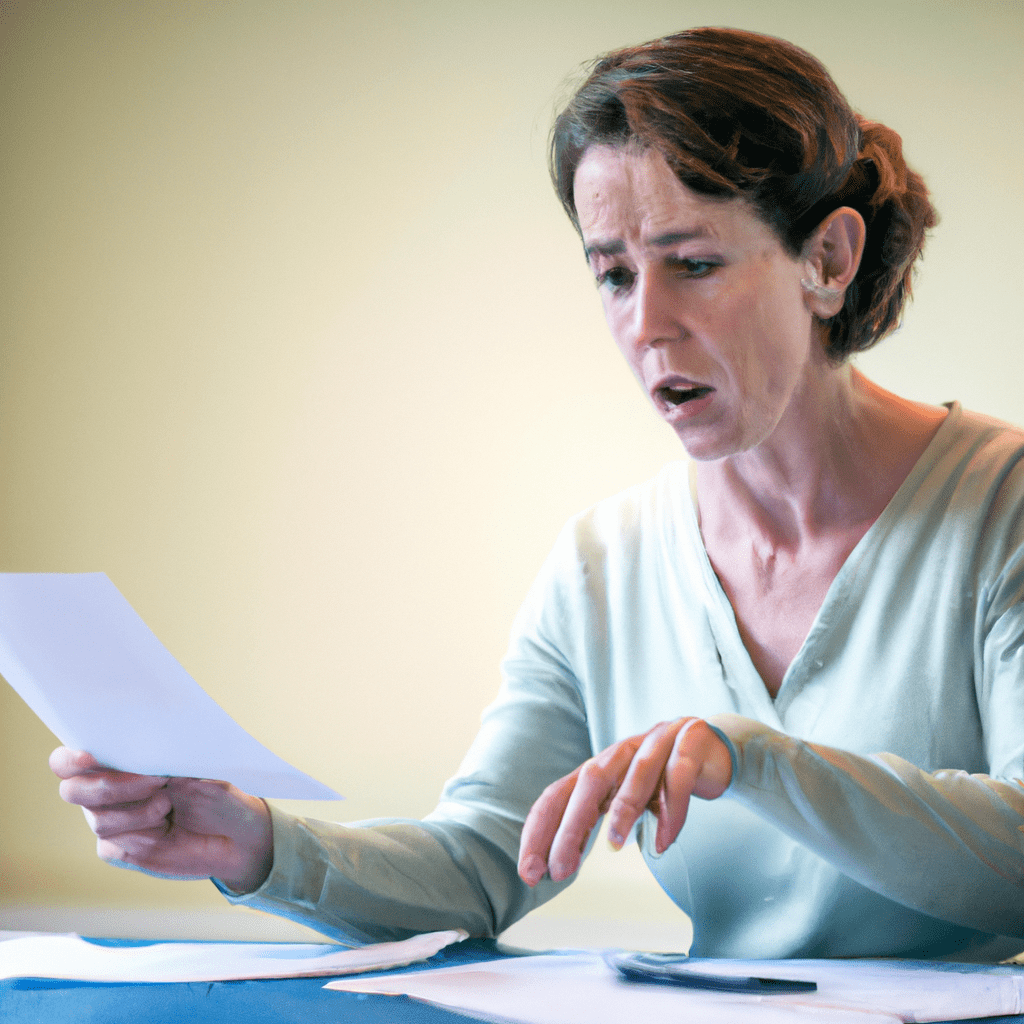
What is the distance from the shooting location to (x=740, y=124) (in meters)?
0.88

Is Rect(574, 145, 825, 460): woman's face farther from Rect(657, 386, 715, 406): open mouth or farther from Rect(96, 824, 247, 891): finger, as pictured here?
Rect(96, 824, 247, 891): finger

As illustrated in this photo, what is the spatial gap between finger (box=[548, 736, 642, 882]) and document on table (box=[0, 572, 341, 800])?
13 centimetres

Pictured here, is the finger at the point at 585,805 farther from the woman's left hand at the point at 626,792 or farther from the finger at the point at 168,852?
the finger at the point at 168,852

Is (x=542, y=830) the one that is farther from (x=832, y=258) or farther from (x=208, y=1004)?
(x=832, y=258)

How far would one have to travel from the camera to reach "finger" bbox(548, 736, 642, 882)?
2.09 feet

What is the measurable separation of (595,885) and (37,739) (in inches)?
50.8

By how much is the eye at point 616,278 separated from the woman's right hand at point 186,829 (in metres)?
0.48

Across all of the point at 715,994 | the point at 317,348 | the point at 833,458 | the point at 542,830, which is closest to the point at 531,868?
the point at 542,830

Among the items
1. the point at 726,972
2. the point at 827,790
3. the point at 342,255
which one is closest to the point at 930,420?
the point at 827,790

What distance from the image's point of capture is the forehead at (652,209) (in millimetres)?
878

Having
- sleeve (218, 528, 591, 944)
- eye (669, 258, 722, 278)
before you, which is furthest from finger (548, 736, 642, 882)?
eye (669, 258, 722, 278)

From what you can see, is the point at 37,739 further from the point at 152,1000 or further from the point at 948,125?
the point at 948,125

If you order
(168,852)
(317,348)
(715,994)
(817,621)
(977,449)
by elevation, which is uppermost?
(317,348)

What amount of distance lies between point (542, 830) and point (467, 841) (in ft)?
1.04
